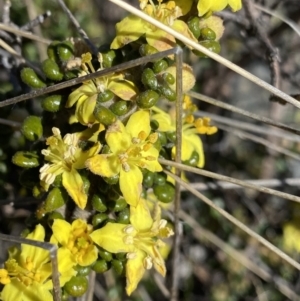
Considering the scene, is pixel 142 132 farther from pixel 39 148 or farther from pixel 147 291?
pixel 147 291

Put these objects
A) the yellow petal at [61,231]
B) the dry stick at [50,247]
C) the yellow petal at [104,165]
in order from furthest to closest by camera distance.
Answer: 1. the yellow petal at [61,231]
2. the yellow petal at [104,165]
3. the dry stick at [50,247]

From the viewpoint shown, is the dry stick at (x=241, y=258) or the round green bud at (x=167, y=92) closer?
the round green bud at (x=167, y=92)

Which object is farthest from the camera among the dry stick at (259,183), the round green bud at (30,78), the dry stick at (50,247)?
the dry stick at (259,183)

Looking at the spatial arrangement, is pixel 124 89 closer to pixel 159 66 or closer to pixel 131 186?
pixel 159 66

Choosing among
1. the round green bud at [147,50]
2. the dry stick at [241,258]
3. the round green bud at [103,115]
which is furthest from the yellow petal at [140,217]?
the dry stick at [241,258]

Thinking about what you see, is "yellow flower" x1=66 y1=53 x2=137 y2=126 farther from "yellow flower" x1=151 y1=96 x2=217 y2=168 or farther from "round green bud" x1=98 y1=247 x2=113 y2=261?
"round green bud" x1=98 y1=247 x2=113 y2=261

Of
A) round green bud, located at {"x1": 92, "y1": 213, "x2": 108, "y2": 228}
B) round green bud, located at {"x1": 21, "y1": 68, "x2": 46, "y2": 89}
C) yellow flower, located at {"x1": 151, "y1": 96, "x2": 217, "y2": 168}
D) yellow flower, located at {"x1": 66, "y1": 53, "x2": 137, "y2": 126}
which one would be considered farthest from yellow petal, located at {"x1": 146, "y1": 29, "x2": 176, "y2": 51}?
round green bud, located at {"x1": 92, "y1": 213, "x2": 108, "y2": 228}

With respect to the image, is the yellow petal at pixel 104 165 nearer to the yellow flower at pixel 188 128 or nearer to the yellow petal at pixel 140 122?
the yellow petal at pixel 140 122
